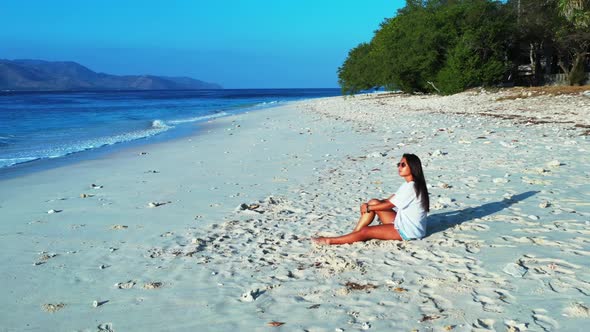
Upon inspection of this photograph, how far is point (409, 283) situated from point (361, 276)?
47 cm

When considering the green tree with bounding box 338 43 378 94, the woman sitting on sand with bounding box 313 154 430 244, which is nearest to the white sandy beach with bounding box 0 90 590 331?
the woman sitting on sand with bounding box 313 154 430 244

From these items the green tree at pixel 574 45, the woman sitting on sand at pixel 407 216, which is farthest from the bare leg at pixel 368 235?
the green tree at pixel 574 45

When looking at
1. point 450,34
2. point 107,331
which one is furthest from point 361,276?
point 450,34

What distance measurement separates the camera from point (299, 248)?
226 inches

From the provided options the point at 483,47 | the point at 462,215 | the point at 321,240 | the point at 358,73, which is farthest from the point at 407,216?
the point at 358,73

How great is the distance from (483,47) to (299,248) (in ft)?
103

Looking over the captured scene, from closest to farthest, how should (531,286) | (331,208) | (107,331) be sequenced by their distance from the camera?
(107,331) → (531,286) → (331,208)

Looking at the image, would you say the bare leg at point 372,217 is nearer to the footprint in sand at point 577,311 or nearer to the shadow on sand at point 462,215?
the shadow on sand at point 462,215

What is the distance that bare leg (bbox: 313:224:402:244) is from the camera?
568cm

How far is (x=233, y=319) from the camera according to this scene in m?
4.04

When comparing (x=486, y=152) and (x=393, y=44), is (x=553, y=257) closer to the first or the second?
(x=486, y=152)

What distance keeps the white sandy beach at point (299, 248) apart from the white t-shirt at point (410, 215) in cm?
14

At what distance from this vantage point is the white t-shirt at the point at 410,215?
18.4 ft

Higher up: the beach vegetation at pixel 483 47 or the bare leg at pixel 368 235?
the beach vegetation at pixel 483 47
